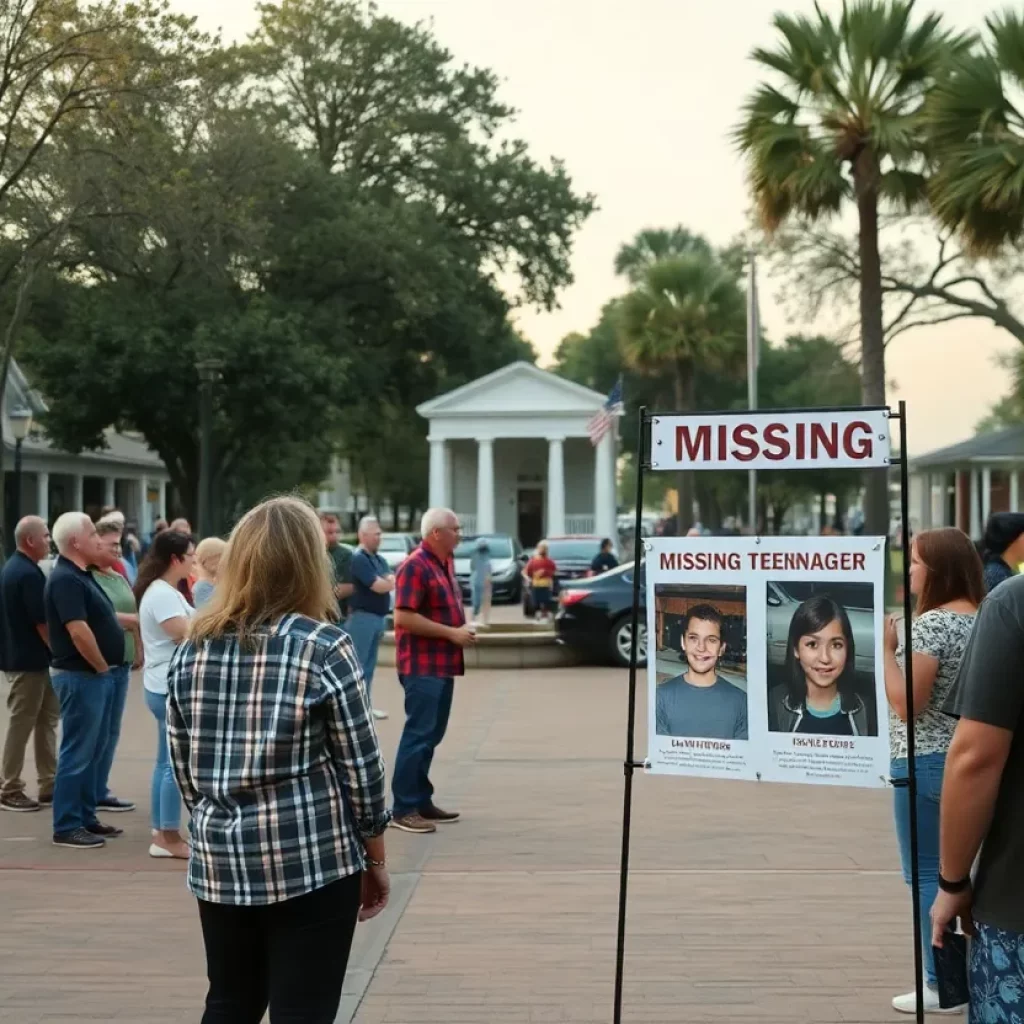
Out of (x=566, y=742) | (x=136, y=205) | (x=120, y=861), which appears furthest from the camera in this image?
(x=136, y=205)

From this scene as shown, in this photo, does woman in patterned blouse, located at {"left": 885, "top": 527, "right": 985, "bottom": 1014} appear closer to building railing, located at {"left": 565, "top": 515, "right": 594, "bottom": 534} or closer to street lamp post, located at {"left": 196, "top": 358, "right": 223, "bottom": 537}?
street lamp post, located at {"left": 196, "top": 358, "right": 223, "bottom": 537}

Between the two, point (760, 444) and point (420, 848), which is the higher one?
point (760, 444)

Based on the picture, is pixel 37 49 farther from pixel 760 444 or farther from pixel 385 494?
pixel 385 494

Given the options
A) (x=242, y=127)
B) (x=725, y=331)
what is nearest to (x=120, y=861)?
(x=242, y=127)

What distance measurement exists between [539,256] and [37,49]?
30.8 meters

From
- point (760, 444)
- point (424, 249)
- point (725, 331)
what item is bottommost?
point (760, 444)

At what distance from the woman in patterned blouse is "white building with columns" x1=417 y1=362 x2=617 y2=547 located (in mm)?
47063

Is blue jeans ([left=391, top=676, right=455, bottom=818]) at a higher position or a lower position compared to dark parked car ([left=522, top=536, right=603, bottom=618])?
lower

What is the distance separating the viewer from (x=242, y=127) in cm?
3800

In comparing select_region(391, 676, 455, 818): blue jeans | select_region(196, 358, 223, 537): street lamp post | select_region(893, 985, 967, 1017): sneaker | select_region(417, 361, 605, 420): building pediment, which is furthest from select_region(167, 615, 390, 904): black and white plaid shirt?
select_region(417, 361, 605, 420): building pediment

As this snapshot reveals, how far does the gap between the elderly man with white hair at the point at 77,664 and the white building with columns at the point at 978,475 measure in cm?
3631

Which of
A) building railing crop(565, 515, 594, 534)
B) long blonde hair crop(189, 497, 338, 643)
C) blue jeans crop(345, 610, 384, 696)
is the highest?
building railing crop(565, 515, 594, 534)

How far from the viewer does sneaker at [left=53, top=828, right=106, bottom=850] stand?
866cm

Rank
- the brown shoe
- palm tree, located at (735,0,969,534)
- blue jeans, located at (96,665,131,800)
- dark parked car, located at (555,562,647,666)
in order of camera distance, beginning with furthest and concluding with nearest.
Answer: palm tree, located at (735,0,969,534) < dark parked car, located at (555,562,647,666) < the brown shoe < blue jeans, located at (96,665,131,800)
